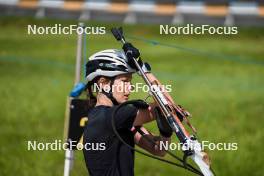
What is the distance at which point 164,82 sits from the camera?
15.4 m

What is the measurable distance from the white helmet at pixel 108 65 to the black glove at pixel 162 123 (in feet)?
1.36

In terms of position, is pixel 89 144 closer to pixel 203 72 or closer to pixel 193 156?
pixel 193 156

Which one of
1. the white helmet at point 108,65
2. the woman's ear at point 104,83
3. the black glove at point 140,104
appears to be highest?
the white helmet at point 108,65

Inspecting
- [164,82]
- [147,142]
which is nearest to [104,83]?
[147,142]

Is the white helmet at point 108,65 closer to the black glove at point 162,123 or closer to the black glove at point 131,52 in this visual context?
the black glove at point 131,52

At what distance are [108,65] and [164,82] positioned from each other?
1101cm

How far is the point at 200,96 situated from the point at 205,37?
1105cm

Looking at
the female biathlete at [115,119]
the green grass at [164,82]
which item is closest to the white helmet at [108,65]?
the female biathlete at [115,119]

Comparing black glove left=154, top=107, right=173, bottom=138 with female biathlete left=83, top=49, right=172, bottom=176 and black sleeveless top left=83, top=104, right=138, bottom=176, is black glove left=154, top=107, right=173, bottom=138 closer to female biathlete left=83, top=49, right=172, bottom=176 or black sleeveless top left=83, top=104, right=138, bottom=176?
female biathlete left=83, top=49, right=172, bottom=176

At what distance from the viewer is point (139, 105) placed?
13.8 ft

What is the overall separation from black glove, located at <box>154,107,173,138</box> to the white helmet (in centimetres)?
42

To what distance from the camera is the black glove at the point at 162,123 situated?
13.5ft

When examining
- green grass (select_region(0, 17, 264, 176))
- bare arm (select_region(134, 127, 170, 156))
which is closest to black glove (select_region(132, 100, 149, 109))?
bare arm (select_region(134, 127, 170, 156))

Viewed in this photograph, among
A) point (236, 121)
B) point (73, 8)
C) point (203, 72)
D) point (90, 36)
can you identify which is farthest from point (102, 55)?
point (73, 8)
